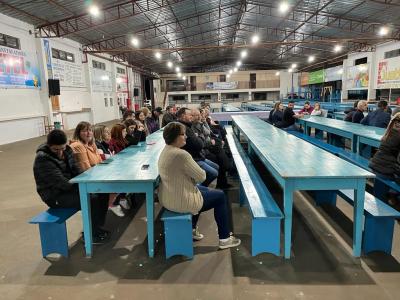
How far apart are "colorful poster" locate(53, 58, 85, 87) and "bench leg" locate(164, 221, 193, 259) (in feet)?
40.9

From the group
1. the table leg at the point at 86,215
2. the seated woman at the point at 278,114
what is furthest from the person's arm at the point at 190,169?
the seated woman at the point at 278,114

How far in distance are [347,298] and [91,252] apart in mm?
2228

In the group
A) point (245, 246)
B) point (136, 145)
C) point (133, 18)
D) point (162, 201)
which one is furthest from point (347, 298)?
point (133, 18)

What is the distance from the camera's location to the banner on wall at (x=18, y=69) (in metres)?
10.1

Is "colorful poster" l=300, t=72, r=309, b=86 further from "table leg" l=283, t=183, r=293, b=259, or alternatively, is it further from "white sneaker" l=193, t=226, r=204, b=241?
"table leg" l=283, t=183, r=293, b=259

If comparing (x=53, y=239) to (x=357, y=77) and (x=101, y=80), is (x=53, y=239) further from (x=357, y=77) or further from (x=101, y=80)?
(x=357, y=77)

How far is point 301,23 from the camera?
51.7 feet

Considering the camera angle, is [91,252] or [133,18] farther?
[133,18]

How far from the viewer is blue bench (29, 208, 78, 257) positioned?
110 inches

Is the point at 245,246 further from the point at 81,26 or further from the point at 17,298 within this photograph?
the point at 81,26

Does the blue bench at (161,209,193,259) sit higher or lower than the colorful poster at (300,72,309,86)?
lower

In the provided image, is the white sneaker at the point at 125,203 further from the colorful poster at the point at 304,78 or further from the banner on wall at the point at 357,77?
the colorful poster at the point at 304,78

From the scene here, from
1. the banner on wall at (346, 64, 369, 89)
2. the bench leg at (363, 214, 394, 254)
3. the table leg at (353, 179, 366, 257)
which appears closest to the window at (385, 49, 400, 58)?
the banner on wall at (346, 64, 369, 89)

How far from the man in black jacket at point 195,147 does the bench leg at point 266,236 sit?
4.42 ft
